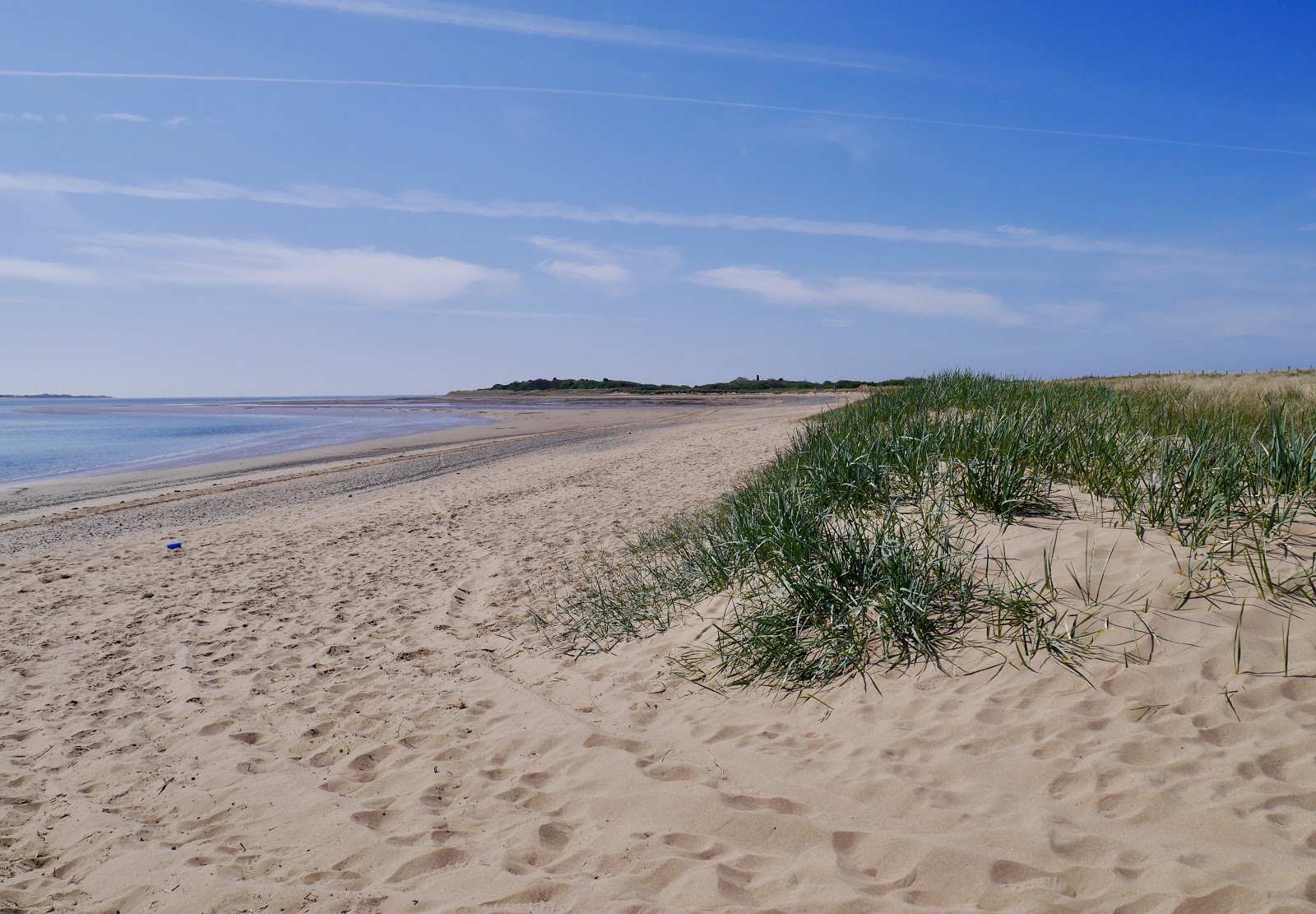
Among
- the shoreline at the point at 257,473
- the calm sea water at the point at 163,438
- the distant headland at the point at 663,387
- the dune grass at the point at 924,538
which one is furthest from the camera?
the distant headland at the point at 663,387

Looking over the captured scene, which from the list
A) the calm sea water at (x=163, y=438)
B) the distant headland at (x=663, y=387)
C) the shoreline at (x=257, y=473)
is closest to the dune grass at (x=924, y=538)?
the shoreline at (x=257, y=473)

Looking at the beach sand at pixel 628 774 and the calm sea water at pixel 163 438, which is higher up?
the calm sea water at pixel 163 438

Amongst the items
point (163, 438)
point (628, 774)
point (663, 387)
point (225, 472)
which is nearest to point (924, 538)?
point (628, 774)

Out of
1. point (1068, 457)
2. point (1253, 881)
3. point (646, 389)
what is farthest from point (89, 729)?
point (646, 389)

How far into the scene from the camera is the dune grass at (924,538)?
4246 millimetres

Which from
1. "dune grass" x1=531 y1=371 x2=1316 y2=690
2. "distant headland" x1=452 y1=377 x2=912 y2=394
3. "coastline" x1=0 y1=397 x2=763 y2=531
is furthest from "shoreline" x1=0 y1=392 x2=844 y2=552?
"distant headland" x1=452 y1=377 x2=912 y2=394

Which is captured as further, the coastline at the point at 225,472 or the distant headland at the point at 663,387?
the distant headland at the point at 663,387

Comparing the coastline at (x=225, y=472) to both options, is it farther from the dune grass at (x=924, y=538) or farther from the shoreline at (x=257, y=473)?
the dune grass at (x=924, y=538)

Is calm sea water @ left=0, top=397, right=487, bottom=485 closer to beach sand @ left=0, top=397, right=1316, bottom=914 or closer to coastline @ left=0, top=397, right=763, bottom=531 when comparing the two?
coastline @ left=0, top=397, right=763, bottom=531

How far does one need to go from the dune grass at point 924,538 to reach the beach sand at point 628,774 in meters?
0.29

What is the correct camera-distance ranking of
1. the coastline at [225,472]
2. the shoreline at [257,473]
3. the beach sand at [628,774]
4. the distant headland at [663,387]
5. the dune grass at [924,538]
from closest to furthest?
the beach sand at [628,774] → the dune grass at [924,538] → the shoreline at [257,473] → the coastline at [225,472] → the distant headland at [663,387]

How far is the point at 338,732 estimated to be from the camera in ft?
14.2

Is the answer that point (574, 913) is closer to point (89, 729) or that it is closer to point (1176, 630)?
point (1176, 630)

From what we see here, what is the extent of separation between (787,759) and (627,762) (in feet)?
2.61
